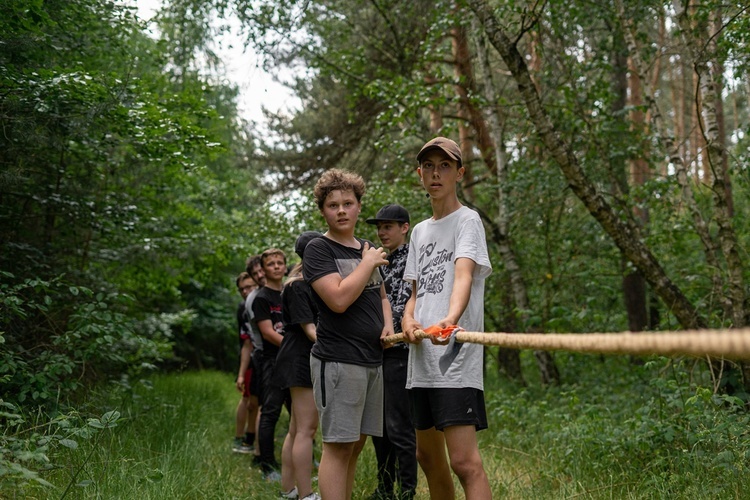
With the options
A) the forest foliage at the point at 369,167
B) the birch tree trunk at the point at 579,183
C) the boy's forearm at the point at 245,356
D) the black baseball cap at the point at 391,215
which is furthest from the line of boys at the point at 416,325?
the boy's forearm at the point at 245,356

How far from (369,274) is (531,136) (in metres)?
5.94

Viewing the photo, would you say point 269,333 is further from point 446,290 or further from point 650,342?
point 650,342

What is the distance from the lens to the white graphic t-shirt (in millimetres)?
3139

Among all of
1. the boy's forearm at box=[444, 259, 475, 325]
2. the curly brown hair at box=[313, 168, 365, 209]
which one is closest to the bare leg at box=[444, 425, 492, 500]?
the boy's forearm at box=[444, 259, 475, 325]

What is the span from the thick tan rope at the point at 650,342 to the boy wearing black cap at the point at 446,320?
0.80 metres

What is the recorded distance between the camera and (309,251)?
356 centimetres

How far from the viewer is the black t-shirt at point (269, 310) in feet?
19.6

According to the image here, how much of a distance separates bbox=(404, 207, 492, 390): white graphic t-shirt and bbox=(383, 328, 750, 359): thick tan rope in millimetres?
807

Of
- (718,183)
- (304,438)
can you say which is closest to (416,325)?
(304,438)

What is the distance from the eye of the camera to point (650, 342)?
1.58 meters

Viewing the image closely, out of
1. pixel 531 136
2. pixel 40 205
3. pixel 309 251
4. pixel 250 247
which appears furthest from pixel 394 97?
pixel 309 251

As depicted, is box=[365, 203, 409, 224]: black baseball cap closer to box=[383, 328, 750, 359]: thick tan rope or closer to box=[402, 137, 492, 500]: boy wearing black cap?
box=[402, 137, 492, 500]: boy wearing black cap

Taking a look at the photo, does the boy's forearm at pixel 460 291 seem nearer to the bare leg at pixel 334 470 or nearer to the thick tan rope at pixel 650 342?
the thick tan rope at pixel 650 342

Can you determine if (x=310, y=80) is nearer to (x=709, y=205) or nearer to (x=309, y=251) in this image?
(x=709, y=205)
